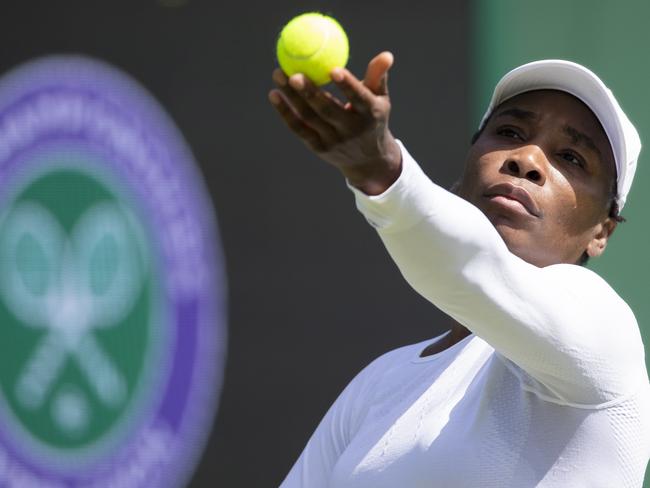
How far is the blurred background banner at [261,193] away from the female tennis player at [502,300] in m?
1.07

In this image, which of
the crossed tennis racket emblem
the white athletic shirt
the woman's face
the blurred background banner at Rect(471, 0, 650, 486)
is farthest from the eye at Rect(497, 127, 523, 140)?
the crossed tennis racket emblem

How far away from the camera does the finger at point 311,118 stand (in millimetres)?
1127

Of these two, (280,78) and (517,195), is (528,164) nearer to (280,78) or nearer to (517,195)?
(517,195)

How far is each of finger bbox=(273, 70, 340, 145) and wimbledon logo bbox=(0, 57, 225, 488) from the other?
1.81 m

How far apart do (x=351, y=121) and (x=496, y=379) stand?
0.45m

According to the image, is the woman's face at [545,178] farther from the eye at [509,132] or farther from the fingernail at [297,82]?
the fingernail at [297,82]

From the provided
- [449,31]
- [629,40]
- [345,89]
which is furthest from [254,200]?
[345,89]

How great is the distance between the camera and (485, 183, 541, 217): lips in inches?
60.9

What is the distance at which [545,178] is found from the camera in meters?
Answer: 1.57

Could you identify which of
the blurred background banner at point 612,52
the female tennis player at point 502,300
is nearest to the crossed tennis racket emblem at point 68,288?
the blurred background banner at point 612,52

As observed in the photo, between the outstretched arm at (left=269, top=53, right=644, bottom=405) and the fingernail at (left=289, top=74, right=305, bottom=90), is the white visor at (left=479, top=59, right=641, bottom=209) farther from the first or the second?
the fingernail at (left=289, top=74, right=305, bottom=90)

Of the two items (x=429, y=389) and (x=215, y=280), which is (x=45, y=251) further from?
(x=429, y=389)

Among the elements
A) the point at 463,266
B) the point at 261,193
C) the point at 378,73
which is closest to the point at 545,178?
the point at 463,266

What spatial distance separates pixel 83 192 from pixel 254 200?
43 cm
